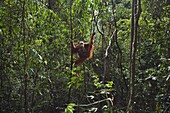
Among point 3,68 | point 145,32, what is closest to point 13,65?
point 3,68

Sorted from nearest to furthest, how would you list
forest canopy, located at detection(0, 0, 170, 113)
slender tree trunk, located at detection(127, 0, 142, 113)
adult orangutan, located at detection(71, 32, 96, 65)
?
slender tree trunk, located at detection(127, 0, 142, 113) < forest canopy, located at detection(0, 0, 170, 113) < adult orangutan, located at detection(71, 32, 96, 65)

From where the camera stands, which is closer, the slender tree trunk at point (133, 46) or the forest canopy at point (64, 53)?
the slender tree trunk at point (133, 46)

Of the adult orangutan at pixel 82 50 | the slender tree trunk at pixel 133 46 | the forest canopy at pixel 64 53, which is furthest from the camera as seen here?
the adult orangutan at pixel 82 50

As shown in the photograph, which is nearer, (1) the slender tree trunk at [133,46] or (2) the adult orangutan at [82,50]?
(1) the slender tree trunk at [133,46]

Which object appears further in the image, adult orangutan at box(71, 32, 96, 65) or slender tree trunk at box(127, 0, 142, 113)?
adult orangutan at box(71, 32, 96, 65)

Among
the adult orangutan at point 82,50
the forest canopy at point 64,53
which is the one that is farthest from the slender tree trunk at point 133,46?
the adult orangutan at point 82,50

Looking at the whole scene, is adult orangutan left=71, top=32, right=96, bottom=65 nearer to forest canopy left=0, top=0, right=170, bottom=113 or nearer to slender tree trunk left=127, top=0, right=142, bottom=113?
forest canopy left=0, top=0, right=170, bottom=113

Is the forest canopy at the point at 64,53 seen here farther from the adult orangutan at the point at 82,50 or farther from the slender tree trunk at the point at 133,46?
the slender tree trunk at the point at 133,46

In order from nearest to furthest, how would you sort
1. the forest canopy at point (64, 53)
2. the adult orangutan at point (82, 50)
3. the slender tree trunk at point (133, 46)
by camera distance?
the slender tree trunk at point (133, 46) → the forest canopy at point (64, 53) → the adult orangutan at point (82, 50)

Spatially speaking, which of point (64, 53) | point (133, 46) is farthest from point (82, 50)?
point (133, 46)

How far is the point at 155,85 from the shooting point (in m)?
4.25

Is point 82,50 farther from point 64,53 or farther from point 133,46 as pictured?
point 133,46

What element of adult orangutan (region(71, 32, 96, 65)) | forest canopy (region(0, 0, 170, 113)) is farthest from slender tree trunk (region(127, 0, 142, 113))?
adult orangutan (region(71, 32, 96, 65))

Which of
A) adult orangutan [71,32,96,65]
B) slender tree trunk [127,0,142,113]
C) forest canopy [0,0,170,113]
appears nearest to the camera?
slender tree trunk [127,0,142,113]
